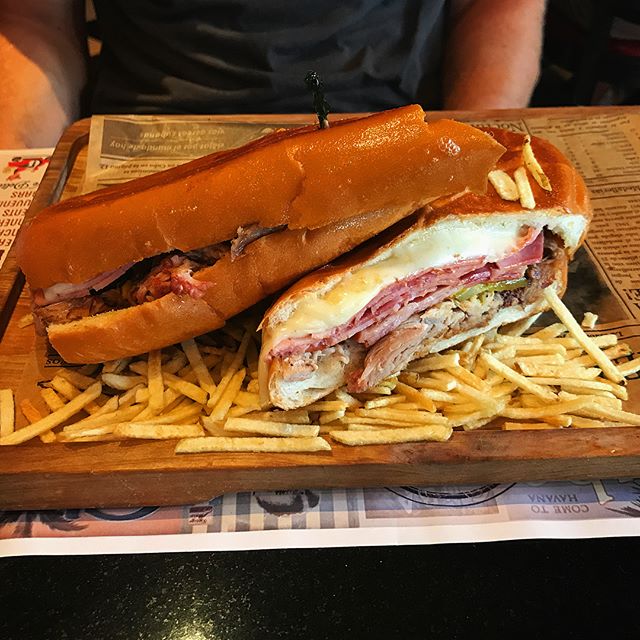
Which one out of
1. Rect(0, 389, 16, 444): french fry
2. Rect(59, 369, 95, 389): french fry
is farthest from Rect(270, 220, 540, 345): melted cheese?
Rect(0, 389, 16, 444): french fry

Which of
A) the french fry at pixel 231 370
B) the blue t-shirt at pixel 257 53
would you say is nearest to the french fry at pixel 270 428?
the french fry at pixel 231 370

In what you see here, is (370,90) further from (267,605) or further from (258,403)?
(267,605)

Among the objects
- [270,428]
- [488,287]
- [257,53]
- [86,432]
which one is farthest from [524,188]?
[257,53]

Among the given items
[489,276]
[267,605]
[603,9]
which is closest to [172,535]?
[267,605]

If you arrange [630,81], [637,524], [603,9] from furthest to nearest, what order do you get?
1. [630,81]
2. [603,9]
3. [637,524]

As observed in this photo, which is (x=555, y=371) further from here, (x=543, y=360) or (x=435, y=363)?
(x=435, y=363)

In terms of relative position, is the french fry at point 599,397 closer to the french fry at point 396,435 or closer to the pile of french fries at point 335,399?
the pile of french fries at point 335,399
